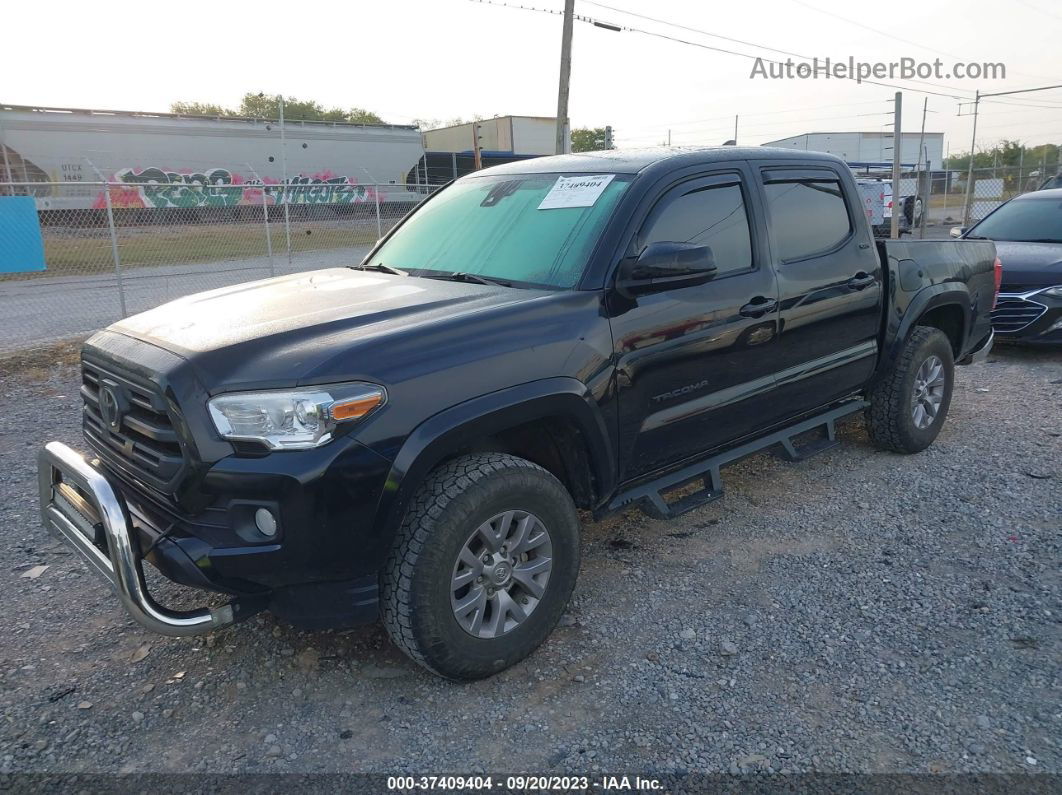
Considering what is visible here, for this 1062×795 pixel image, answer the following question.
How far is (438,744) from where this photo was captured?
8.66ft

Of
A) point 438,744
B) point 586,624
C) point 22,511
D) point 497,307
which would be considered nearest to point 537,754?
point 438,744

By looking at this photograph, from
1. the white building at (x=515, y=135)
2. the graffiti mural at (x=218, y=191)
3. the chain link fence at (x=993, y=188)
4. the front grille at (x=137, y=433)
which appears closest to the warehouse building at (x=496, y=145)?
the white building at (x=515, y=135)

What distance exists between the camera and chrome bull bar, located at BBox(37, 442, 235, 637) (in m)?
2.57

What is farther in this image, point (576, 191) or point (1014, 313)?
point (1014, 313)

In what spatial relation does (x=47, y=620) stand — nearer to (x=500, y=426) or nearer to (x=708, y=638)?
(x=500, y=426)

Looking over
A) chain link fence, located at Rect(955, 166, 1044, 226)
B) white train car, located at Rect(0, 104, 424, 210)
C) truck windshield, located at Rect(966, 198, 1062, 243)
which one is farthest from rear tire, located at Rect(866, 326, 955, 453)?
chain link fence, located at Rect(955, 166, 1044, 226)

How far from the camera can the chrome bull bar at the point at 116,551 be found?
257cm

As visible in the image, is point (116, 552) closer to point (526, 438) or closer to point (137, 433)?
point (137, 433)

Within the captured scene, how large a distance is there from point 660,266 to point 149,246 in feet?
50.9

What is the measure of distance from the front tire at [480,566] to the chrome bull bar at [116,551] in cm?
63

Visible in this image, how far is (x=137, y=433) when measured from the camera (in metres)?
2.83

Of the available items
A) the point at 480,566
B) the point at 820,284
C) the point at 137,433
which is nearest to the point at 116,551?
the point at 137,433

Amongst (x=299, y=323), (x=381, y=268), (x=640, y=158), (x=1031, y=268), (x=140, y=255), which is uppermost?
(x=640, y=158)

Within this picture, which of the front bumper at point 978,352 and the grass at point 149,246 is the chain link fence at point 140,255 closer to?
the grass at point 149,246
